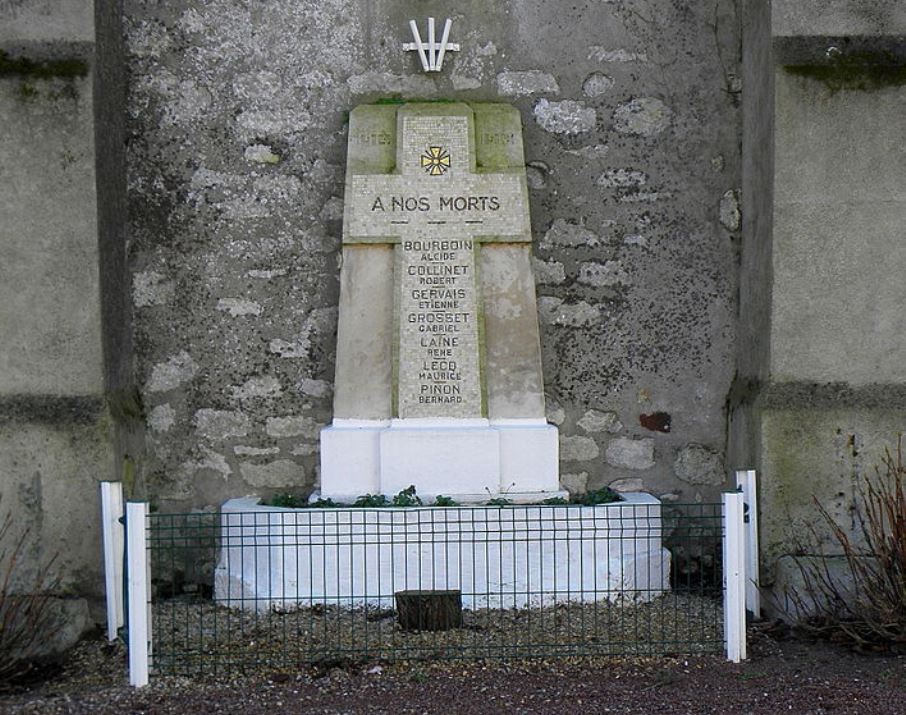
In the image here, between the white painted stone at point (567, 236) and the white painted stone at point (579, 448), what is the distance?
108 cm

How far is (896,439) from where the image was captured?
5738 mm

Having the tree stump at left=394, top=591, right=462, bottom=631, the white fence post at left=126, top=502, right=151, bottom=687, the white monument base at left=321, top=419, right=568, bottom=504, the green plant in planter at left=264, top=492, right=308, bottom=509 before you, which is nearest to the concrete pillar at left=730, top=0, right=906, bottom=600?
the white monument base at left=321, top=419, right=568, bottom=504

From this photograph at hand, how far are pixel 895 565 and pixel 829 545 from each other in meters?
0.76

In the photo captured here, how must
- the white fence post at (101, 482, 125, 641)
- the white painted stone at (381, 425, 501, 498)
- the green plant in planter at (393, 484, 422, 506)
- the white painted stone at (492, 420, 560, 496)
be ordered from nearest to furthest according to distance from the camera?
the white fence post at (101, 482, 125, 641), the green plant in planter at (393, 484, 422, 506), the white painted stone at (381, 425, 501, 498), the white painted stone at (492, 420, 560, 496)

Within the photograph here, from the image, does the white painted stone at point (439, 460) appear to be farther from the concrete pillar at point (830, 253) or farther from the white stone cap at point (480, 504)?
the concrete pillar at point (830, 253)

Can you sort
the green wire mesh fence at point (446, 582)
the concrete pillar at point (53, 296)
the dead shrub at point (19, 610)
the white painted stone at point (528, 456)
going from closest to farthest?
1. the dead shrub at point (19, 610)
2. the green wire mesh fence at point (446, 582)
3. the concrete pillar at point (53, 296)
4. the white painted stone at point (528, 456)

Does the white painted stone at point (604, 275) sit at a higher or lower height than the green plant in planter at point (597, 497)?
higher

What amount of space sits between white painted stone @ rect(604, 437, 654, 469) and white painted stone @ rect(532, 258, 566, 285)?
957 mm

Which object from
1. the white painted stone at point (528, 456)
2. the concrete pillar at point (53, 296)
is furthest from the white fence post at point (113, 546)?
the white painted stone at point (528, 456)

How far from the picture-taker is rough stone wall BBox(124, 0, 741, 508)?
21.0 ft

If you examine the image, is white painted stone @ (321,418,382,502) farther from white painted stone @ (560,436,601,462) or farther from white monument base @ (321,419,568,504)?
white painted stone @ (560,436,601,462)

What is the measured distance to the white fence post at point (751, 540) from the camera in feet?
17.6

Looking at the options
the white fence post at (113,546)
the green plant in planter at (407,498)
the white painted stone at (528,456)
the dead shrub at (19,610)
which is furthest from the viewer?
the white painted stone at (528,456)

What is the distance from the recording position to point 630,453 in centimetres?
653
